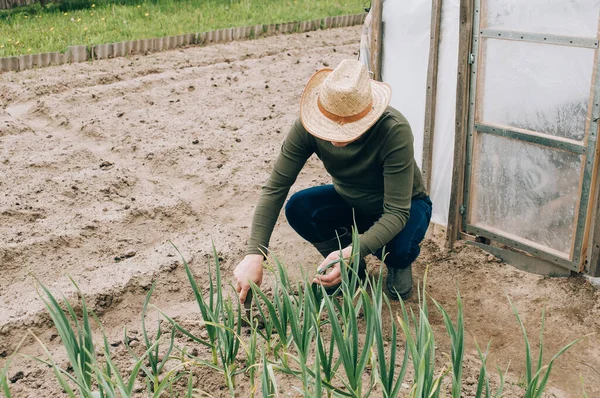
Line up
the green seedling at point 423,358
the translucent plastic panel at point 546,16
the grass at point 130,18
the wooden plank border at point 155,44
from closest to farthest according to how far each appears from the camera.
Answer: the green seedling at point 423,358, the translucent plastic panel at point 546,16, the wooden plank border at point 155,44, the grass at point 130,18

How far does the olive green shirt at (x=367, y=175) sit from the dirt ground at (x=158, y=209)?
18.7 inches

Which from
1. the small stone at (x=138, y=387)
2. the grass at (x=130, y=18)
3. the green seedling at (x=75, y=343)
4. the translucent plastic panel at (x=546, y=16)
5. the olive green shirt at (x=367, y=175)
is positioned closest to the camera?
the green seedling at (x=75, y=343)

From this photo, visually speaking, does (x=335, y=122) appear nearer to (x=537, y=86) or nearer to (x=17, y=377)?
(x=537, y=86)

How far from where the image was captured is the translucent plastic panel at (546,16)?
124 inches

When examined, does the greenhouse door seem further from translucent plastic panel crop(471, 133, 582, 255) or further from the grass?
the grass

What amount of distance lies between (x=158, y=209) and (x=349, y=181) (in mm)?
1438

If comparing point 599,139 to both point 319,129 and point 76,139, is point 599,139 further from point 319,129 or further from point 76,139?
point 76,139

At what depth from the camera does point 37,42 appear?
22.7ft

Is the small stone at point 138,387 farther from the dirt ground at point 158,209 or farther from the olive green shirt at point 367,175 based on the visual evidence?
the olive green shirt at point 367,175

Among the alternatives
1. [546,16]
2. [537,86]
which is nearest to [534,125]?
[537,86]

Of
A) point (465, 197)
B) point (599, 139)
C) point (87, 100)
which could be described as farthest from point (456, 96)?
point (87, 100)

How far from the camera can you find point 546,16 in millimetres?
3291

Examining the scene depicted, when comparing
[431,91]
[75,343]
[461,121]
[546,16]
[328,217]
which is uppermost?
[546,16]

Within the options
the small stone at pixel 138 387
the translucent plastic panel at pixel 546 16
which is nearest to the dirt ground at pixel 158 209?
the small stone at pixel 138 387
